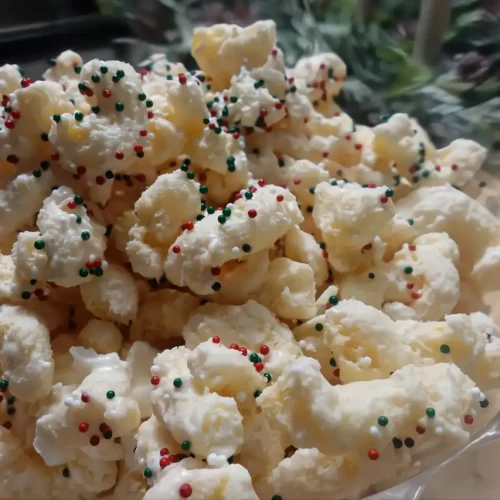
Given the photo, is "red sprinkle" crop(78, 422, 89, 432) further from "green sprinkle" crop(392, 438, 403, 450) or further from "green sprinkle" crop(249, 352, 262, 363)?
"green sprinkle" crop(392, 438, 403, 450)

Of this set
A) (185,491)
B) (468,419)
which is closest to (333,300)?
(468,419)

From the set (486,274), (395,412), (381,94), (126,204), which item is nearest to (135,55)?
(381,94)

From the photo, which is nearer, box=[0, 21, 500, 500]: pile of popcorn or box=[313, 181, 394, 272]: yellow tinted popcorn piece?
box=[0, 21, 500, 500]: pile of popcorn

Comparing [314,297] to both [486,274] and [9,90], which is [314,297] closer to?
[486,274]

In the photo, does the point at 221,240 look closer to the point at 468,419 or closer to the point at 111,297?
the point at 111,297

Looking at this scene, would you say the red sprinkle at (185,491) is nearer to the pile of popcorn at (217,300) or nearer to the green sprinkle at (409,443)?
the pile of popcorn at (217,300)

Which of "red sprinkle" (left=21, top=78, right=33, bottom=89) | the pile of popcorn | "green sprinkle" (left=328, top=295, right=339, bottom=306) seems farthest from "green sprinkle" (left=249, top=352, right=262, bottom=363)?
"red sprinkle" (left=21, top=78, right=33, bottom=89)

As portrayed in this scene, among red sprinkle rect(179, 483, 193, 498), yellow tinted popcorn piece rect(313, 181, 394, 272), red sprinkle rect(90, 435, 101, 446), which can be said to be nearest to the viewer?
red sprinkle rect(179, 483, 193, 498)

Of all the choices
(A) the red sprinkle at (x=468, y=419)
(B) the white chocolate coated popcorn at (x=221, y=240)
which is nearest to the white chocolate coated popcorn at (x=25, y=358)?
(B) the white chocolate coated popcorn at (x=221, y=240)
